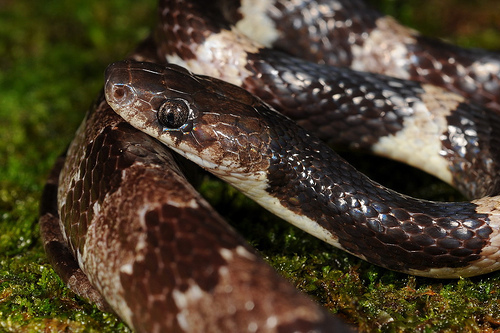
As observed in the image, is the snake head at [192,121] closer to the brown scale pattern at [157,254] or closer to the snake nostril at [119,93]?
the snake nostril at [119,93]

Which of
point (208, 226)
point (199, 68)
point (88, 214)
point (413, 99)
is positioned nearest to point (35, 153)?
point (199, 68)

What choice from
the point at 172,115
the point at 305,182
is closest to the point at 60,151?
the point at 172,115

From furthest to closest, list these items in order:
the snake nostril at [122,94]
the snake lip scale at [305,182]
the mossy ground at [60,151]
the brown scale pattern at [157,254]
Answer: the snake nostril at [122,94], the snake lip scale at [305,182], the mossy ground at [60,151], the brown scale pattern at [157,254]

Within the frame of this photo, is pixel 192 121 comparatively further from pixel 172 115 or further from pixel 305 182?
pixel 305 182

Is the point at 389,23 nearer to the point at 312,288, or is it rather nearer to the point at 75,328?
the point at 312,288

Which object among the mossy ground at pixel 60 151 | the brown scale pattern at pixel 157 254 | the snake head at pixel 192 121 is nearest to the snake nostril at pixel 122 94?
the snake head at pixel 192 121

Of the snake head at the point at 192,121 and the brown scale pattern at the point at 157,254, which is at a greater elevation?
the snake head at the point at 192,121
